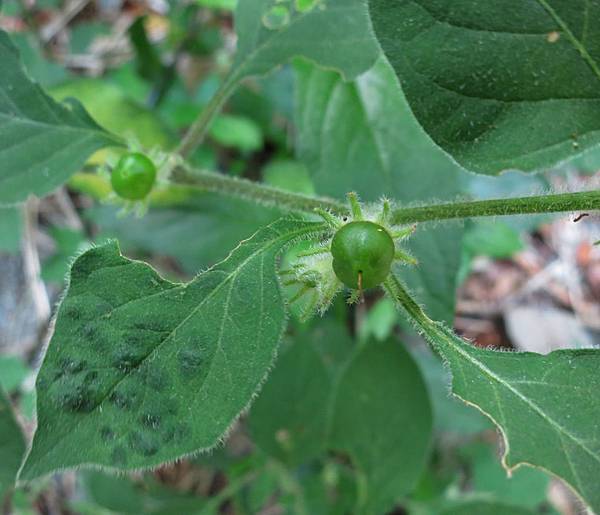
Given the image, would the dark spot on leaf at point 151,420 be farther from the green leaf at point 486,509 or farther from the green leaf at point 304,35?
the green leaf at point 486,509

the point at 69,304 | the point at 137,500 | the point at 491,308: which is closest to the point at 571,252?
the point at 491,308

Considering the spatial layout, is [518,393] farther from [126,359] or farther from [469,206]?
[126,359]

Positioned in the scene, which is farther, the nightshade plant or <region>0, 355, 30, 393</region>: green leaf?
<region>0, 355, 30, 393</region>: green leaf

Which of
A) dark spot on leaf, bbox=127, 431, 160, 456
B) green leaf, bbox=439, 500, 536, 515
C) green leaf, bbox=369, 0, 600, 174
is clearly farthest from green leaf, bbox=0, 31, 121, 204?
green leaf, bbox=439, 500, 536, 515

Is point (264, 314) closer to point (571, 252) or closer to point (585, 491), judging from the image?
point (585, 491)

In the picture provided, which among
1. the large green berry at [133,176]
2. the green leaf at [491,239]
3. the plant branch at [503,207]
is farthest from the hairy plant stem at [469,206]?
the green leaf at [491,239]

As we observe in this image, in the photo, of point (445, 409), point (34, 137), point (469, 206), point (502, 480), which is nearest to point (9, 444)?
point (34, 137)

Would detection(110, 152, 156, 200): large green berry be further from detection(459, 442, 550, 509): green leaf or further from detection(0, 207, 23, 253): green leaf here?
detection(459, 442, 550, 509): green leaf
